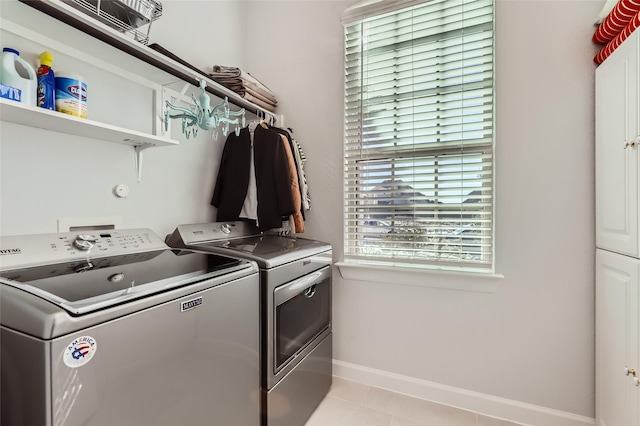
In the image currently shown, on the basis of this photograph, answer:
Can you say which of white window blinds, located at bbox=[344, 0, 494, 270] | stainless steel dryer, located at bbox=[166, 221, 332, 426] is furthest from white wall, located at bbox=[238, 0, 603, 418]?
stainless steel dryer, located at bbox=[166, 221, 332, 426]

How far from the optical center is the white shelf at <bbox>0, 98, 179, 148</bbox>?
3.17ft

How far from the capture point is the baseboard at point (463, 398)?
160 centimetres

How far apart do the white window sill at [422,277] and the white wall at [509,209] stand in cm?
6

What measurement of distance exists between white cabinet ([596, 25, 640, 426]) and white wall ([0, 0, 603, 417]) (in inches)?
4.1

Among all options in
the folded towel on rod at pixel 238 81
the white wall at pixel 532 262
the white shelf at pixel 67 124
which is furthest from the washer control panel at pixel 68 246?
the white wall at pixel 532 262

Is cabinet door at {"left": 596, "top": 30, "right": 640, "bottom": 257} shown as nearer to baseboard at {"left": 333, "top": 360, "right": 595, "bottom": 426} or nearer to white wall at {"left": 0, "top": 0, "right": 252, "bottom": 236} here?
baseboard at {"left": 333, "top": 360, "right": 595, "bottom": 426}

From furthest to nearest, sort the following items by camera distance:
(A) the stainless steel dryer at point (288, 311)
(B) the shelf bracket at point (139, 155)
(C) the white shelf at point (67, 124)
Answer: (B) the shelf bracket at point (139, 155) < (A) the stainless steel dryer at point (288, 311) < (C) the white shelf at point (67, 124)

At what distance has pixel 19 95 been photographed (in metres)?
0.98

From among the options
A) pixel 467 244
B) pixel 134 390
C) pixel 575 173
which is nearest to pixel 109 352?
pixel 134 390

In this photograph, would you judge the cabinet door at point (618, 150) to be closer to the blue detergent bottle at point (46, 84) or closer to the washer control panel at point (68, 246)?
the washer control panel at point (68, 246)

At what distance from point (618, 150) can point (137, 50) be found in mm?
2158

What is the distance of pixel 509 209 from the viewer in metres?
1.68

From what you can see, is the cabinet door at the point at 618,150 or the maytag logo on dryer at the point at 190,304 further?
the cabinet door at the point at 618,150

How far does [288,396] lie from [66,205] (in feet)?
4.45
